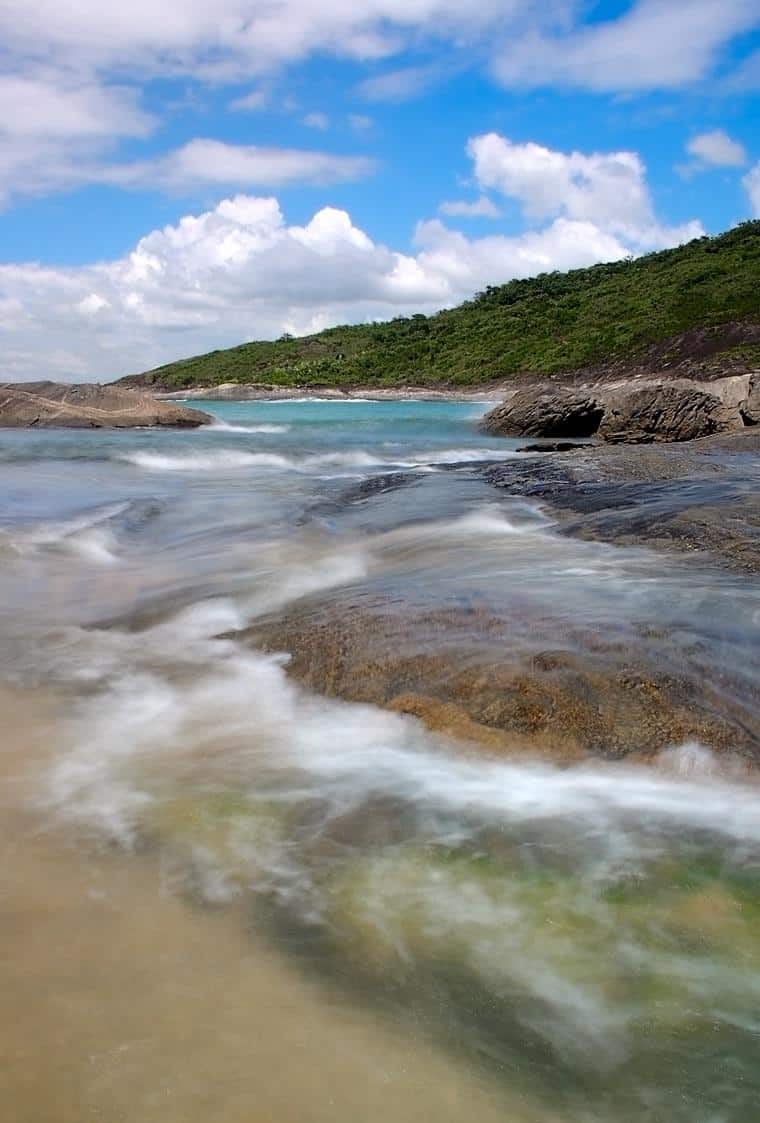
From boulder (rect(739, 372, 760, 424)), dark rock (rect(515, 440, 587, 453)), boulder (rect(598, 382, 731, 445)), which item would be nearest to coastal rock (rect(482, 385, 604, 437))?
boulder (rect(598, 382, 731, 445))

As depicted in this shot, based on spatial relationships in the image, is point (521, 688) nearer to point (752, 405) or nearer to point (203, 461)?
point (752, 405)

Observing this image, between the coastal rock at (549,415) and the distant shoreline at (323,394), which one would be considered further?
the distant shoreline at (323,394)

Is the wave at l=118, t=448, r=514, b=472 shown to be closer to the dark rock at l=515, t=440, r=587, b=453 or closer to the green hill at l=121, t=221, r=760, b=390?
the dark rock at l=515, t=440, r=587, b=453

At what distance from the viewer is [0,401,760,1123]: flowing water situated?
7.35 feet

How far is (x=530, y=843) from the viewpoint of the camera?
3316 millimetres

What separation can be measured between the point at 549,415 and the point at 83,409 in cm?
1602

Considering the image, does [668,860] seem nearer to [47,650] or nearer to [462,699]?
[462,699]

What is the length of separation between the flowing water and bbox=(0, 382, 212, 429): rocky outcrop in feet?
82.7

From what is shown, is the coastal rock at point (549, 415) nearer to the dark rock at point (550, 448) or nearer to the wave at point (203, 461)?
the dark rock at point (550, 448)

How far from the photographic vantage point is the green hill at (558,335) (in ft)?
180

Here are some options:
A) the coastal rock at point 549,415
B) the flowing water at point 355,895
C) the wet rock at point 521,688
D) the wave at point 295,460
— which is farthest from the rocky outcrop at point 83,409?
the wet rock at point 521,688

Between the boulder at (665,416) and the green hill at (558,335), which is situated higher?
the green hill at (558,335)

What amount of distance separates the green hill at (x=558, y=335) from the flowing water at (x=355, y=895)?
4700 centimetres

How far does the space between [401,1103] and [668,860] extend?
144 centimetres
